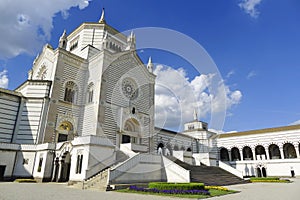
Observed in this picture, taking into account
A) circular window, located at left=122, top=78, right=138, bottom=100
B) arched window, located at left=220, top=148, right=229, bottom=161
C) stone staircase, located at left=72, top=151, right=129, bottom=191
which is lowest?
stone staircase, located at left=72, top=151, right=129, bottom=191

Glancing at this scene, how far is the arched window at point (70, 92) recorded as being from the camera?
26.5 metres

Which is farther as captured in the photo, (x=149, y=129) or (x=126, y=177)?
(x=149, y=129)

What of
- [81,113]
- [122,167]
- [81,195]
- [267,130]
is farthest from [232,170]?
[81,195]

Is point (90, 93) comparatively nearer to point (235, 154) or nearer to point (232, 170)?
point (232, 170)

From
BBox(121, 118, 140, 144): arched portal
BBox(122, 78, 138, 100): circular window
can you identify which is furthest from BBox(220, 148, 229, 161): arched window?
BBox(122, 78, 138, 100): circular window

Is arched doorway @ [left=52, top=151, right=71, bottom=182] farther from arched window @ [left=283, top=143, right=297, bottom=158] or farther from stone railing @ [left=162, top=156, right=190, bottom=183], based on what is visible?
arched window @ [left=283, top=143, right=297, bottom=158]

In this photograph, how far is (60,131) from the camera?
2462cm

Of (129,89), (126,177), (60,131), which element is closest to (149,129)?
(129,89)

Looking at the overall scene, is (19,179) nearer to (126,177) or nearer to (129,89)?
(126,177)

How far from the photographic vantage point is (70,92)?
2697cm

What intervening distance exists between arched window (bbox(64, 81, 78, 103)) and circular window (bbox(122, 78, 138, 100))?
643cm

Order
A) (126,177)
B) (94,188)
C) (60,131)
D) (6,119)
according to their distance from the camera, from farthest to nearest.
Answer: (60,131)
(6,119)
(126,177)
(94,188)

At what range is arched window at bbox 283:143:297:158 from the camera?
4350cm

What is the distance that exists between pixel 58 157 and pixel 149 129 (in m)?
14.0
